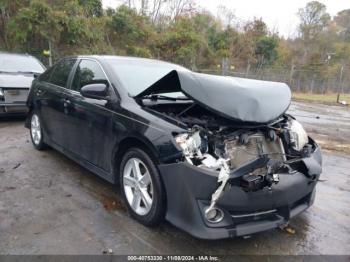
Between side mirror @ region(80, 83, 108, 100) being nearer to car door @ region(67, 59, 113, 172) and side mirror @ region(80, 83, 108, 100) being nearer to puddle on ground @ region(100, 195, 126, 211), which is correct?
car door @ region(67, 59, 113, 172)

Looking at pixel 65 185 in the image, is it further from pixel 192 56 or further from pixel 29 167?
pixel 192 56

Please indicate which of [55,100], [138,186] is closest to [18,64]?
[55,100]

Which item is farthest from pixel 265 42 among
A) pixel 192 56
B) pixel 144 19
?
pixel 144 19

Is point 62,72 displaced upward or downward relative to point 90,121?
upward

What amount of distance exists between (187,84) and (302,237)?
6.05ft

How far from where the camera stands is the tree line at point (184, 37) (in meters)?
13.5

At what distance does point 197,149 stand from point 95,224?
1303 millimetres

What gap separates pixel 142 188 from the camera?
9.60 feet

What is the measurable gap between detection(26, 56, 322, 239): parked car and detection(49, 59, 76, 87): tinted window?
654mm

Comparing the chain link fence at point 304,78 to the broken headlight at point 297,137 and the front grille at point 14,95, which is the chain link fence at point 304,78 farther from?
the broken headlight at point 297,137

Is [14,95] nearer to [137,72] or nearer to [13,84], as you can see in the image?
[13,84]

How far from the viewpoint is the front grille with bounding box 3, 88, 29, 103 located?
6770 mm

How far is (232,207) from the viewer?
2.40 meters

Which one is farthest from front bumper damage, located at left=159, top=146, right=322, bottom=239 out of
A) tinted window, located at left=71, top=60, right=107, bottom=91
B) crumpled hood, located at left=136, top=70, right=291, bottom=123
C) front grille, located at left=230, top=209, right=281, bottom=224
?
tinted window, located at left=71, top=60, right=107, bottom=91
